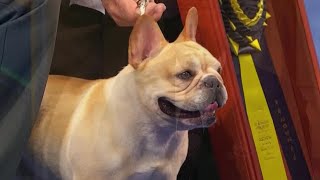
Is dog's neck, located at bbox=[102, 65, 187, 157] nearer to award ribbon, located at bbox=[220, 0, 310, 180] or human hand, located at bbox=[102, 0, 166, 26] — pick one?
human hand, located at bbox=[102, 0, 166, 26]

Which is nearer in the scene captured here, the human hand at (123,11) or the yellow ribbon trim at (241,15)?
the human hand at (123,11)

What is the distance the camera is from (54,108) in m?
0.65

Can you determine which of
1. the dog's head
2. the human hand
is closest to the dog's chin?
the dog's head

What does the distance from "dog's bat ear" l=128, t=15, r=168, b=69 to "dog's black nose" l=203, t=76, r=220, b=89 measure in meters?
0.06

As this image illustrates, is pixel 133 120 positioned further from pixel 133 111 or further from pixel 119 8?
pixel 119 8

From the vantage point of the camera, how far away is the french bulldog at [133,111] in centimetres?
62

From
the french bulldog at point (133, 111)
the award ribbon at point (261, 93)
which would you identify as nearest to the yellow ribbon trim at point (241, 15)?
the award ribbon at point (261, 93)

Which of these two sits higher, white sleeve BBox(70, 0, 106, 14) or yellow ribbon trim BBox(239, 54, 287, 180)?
white sleeve BBox(70, 0, 106, 14)

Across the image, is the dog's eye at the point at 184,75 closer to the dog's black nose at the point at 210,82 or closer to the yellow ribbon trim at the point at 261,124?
the dog's black nose at the point at 210,82

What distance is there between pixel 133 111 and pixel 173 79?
6 cm

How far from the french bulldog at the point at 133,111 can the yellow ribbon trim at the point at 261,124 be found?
0.12 m

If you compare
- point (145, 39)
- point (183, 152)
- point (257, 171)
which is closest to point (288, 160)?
point (257, 171)

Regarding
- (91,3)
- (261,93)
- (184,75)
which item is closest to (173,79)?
(184,75)

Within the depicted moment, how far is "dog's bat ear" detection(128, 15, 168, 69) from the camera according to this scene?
0.62 meters
